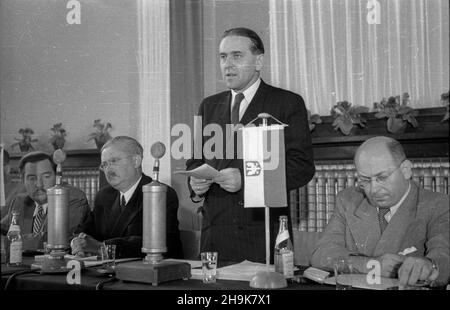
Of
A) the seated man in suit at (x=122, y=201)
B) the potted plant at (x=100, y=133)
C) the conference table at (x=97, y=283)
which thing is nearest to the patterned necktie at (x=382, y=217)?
the conference table at (x=97, y=283)

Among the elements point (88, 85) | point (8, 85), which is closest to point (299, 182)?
→ point (88, 85)

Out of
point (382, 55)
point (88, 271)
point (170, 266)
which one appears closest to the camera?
point (170, 266)

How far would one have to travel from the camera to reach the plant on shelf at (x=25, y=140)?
9.65ft

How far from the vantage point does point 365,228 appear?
2141mm

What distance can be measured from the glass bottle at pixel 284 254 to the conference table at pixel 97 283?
1.8 inches

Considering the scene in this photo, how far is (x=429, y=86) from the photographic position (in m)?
2.72

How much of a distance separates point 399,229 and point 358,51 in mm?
1113

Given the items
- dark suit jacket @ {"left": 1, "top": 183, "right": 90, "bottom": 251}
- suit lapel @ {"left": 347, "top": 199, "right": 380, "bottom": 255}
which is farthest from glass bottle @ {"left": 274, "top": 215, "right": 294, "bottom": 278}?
dark suit jacket @ {"left": 1, "top": 183, "right": 90, "bottom": 251}

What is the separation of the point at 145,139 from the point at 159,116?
0.14m

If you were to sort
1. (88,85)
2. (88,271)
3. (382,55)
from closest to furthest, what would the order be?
(88,271), (382,55), (88,85)

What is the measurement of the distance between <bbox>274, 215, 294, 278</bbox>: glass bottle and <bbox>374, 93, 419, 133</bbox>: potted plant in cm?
119

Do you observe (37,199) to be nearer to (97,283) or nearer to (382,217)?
(97,283)

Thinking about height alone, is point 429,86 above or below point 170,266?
above

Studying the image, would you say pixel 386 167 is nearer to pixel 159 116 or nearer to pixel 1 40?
pixel 159 116
